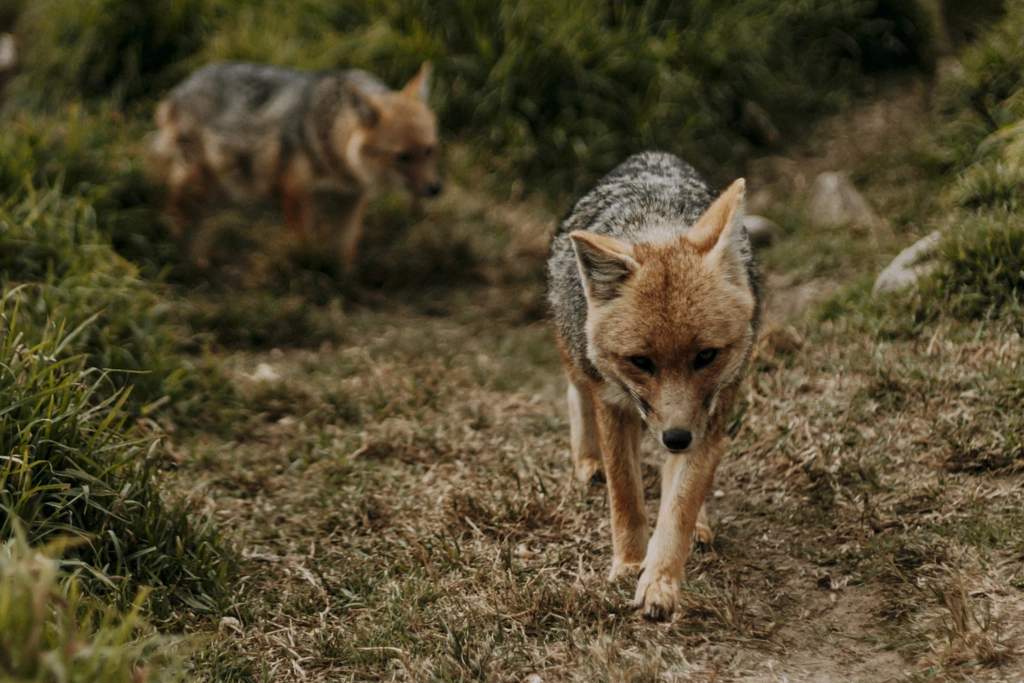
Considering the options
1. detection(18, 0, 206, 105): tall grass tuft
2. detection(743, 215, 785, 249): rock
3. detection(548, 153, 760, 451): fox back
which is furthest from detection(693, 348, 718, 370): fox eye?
detection(18, 0, 206, 105): tall grass tuft

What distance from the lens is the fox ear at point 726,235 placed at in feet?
10.7

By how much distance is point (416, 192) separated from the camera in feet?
23.5

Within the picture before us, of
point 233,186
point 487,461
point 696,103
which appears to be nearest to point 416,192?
point 233,186

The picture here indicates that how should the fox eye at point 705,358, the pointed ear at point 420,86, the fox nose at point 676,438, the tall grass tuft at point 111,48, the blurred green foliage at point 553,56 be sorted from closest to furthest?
the fox nose at point 676,438 < the fox eye at point 705,358 < the pointed ear at point 420,86 < the blurred green foliage at point 553,56 < the tall grass tuft at point 111,48

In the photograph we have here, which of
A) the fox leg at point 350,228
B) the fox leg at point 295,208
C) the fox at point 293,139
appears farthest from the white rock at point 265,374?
the fox leg at point 295,208

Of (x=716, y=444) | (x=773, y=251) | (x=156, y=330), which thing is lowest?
(x=773, y=251)

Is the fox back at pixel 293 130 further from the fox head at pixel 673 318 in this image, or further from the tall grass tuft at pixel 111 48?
the fox head at pixel 673 318

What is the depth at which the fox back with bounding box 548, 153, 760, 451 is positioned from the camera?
3.15 metres

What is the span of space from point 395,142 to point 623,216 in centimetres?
357

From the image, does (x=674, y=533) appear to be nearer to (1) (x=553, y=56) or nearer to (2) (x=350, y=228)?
(2) (x=350, y=228)

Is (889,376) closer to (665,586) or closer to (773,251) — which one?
(665,586)

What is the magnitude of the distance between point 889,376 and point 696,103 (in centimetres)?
406

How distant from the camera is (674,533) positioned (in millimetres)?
3305

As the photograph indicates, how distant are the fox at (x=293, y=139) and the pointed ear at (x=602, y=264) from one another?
12.9ft
